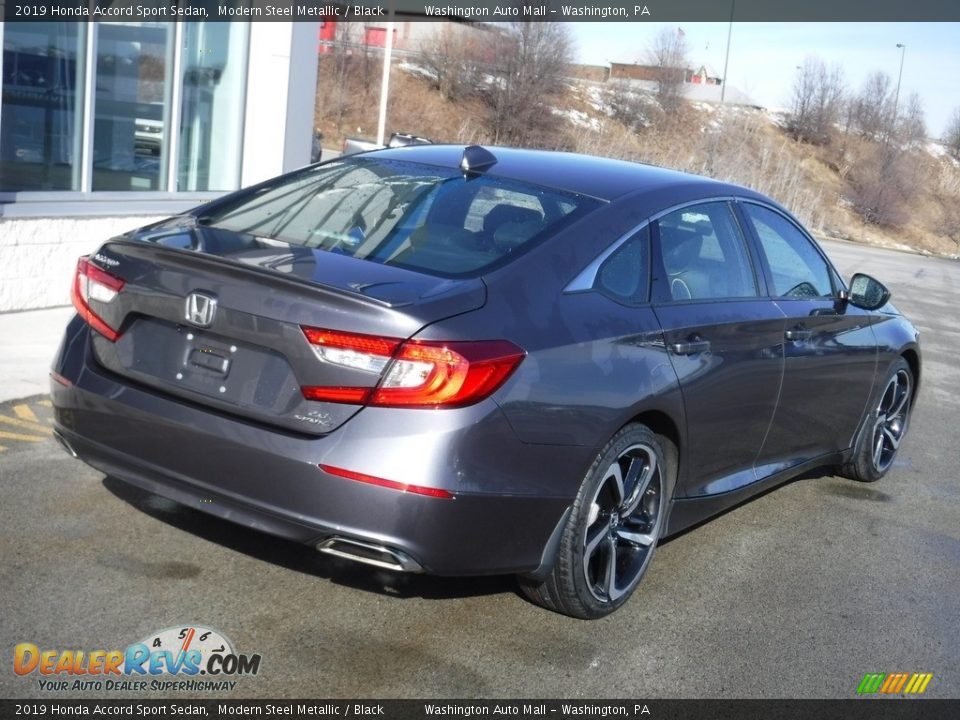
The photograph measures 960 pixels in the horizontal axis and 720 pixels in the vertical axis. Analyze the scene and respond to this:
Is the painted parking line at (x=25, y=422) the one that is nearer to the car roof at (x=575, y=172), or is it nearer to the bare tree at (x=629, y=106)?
the car roof at (x=575, y=172)

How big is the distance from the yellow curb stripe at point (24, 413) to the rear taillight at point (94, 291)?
219 centimetres

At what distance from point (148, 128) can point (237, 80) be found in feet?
4.24

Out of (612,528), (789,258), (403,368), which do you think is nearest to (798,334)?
(789,258)

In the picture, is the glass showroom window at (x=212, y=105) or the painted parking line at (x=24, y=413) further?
the glass showroom window at (x=212, y=105)

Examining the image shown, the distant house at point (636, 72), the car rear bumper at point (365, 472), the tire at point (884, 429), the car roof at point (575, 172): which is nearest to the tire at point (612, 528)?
the car rear bumper at point (365, 472)

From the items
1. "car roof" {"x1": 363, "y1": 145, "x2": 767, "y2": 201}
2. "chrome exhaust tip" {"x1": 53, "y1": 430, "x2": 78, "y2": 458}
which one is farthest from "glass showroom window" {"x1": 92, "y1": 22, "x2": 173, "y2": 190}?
"chrome exhaust tip" {"x1": 53, "y1": 430, "x2": 78, "y2": 458}

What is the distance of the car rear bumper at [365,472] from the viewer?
3410mm

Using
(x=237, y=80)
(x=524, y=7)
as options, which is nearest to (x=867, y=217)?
(x=524, y=7)

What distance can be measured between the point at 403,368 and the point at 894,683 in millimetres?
2078

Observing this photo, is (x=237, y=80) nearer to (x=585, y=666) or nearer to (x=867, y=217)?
(x=585, y=666)

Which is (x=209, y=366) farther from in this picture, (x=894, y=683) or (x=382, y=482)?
(x=894, y=683)

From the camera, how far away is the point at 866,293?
6055 mm
